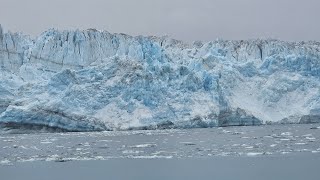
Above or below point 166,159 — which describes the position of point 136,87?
above

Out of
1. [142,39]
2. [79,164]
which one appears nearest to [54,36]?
[142,39]

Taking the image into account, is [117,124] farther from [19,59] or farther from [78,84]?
[19,59]

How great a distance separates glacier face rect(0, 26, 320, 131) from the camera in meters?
36.2

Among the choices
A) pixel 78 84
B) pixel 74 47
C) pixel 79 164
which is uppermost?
pixel 74 47

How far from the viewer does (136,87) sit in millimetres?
37281

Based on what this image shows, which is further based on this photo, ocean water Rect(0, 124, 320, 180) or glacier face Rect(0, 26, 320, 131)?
glacier face Rect(0, 26, 320, 131)

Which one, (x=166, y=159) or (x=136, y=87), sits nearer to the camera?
(x=166, y=159)

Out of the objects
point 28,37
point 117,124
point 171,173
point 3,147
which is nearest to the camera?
point 171,173

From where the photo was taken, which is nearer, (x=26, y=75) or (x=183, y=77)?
(x=183, y=77)

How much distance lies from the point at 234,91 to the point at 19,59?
1703cm

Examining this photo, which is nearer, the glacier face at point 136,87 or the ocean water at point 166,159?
the ocean water at point 166,159

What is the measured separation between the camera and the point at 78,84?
37.2 meters

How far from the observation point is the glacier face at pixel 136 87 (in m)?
36.2

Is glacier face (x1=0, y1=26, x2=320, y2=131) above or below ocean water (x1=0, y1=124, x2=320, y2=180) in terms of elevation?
above
